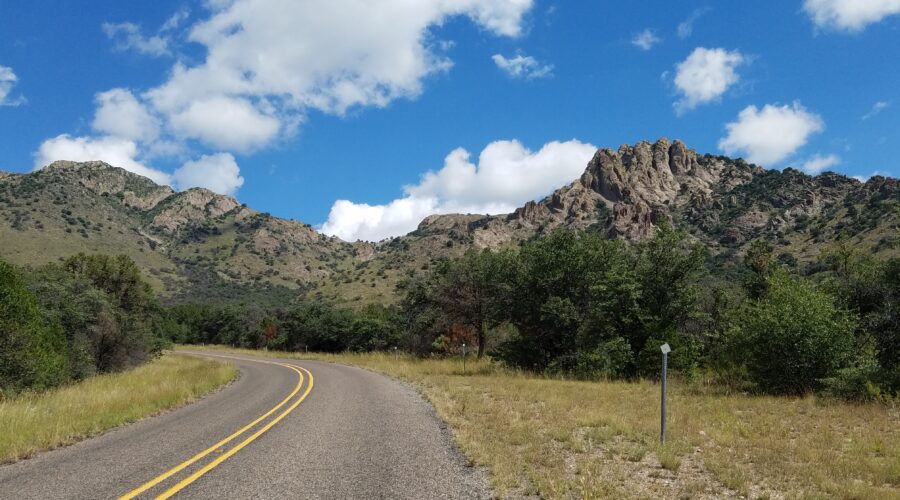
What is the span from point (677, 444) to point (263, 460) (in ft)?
25.0

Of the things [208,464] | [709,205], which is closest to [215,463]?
[208,464]

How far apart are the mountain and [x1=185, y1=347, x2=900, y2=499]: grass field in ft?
240

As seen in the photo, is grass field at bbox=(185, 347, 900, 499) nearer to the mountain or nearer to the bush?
the bush

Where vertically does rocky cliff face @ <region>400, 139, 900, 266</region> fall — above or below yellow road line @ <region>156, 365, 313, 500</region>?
above

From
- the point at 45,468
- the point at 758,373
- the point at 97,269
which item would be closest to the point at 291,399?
the point at 45,468

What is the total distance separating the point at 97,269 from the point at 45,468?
33753 mm

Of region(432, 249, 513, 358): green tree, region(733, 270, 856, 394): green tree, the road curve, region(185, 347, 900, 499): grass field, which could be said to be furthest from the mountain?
the road curve

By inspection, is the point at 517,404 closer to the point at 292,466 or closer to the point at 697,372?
the point at 292,466

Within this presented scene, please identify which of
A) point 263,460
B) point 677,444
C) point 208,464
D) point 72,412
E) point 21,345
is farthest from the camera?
point 21,345

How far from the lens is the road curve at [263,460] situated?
676 centimetres

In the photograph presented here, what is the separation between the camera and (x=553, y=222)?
17538cm

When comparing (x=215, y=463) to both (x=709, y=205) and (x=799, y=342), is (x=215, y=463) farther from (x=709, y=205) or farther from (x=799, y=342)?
(x=709, y=205)

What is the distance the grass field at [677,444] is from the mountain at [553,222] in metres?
73.1

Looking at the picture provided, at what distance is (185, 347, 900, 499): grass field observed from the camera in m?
7.30
